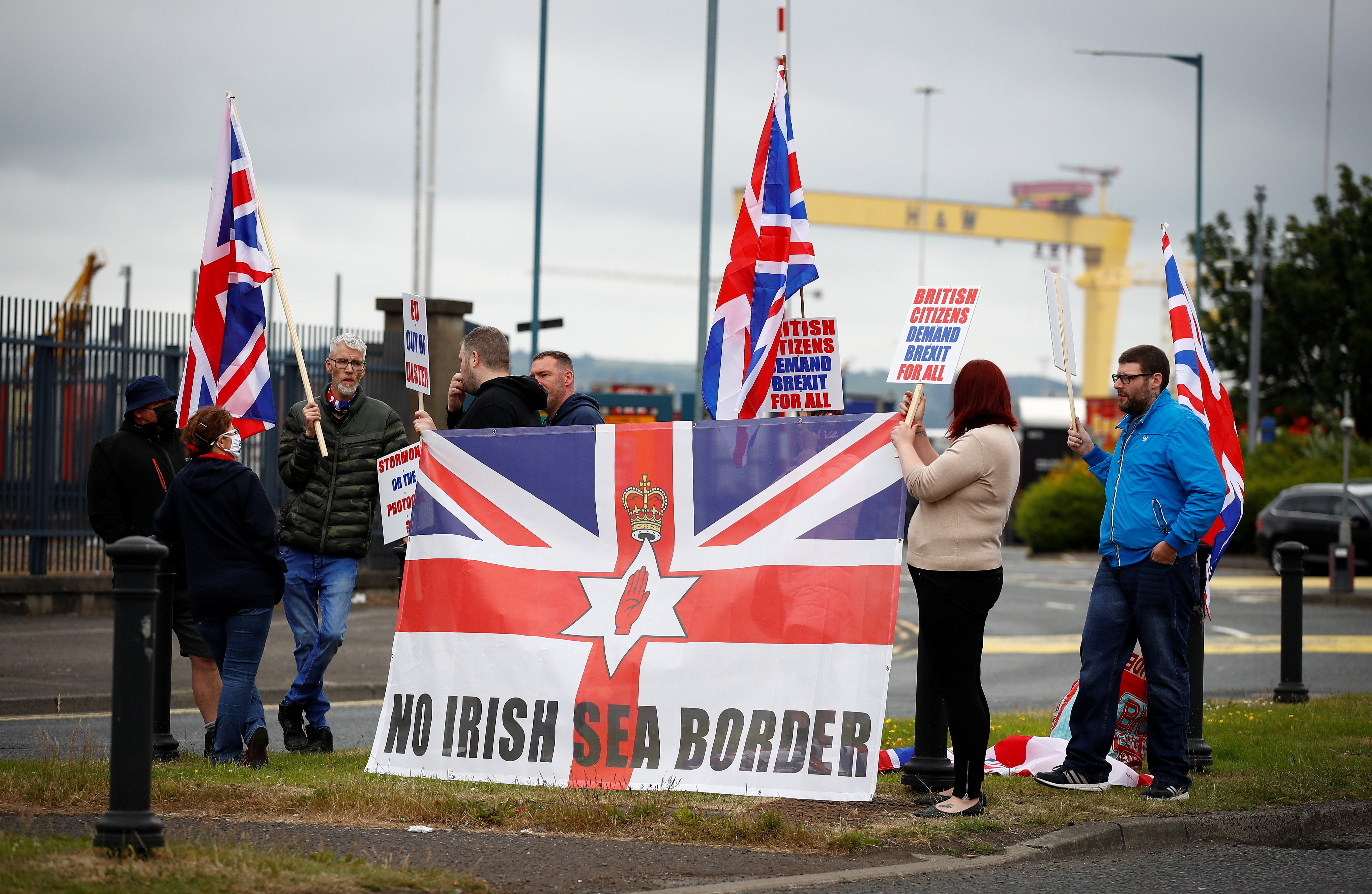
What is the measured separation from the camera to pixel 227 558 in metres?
6.68

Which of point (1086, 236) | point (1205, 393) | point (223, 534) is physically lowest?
point (223, 534)

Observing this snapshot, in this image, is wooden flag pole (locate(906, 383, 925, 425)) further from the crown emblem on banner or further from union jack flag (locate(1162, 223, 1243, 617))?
union jack flag (locate(1162, 223, 1243, 617))

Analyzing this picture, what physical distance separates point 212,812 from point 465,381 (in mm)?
2685

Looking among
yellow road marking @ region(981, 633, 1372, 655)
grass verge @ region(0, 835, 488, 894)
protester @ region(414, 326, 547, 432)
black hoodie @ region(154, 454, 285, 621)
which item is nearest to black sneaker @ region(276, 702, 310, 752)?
black hoodie @ region(154, 454, 285, 621)

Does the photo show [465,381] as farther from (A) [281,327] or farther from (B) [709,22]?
(B) [709,22]

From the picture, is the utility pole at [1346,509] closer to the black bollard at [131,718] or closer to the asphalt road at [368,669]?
the asphalt road at [368,669]

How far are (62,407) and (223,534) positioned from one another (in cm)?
868

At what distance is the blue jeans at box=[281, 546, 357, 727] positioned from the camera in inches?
287

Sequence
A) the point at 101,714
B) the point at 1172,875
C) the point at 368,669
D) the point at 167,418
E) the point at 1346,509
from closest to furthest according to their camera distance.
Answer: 1. the point at 1172,875
2. the point at 167,418
3. the point at 101,714
4. the point at 368,669
5. the point at 1346,509

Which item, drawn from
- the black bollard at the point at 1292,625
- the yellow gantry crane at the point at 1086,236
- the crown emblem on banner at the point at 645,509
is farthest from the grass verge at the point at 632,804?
the yellow gantry crane at the point at 1086,236

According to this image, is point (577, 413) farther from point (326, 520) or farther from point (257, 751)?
point (257, 751)

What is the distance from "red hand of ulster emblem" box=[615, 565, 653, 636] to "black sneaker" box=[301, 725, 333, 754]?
2183 millimetres

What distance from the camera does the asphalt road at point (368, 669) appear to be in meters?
8.71

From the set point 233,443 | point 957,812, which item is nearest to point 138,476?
point 233,443
